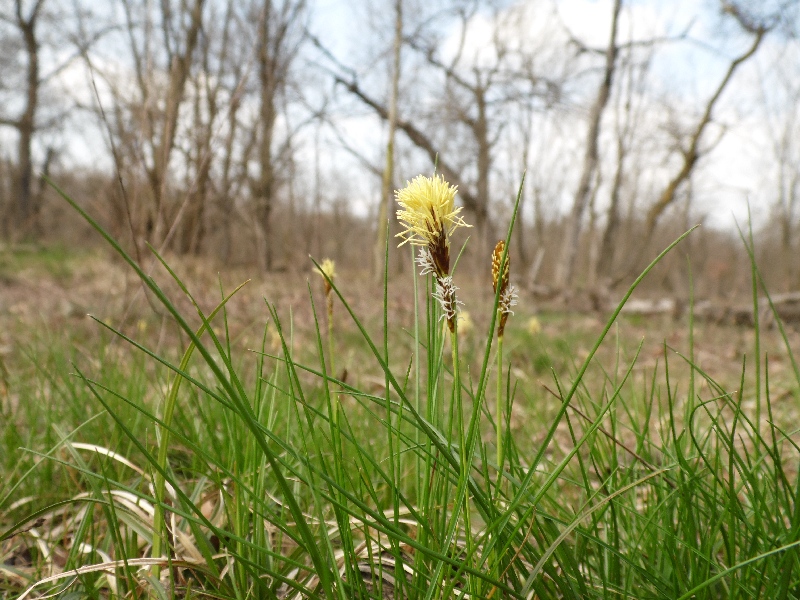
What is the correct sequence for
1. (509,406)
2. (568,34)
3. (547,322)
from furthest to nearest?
(568,34)
(547,322)
(509,406)

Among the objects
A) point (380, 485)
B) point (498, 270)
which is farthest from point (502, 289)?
point (380, 485)

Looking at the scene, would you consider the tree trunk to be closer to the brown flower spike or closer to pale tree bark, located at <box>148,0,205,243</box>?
pale tree bark, located at <box>148,0,205,243</box>

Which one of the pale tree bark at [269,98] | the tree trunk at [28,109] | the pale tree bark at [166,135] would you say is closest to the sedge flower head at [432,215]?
the pale tree bark at [166,135]

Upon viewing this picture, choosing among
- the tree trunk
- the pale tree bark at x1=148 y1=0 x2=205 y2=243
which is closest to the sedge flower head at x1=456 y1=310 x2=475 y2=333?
the pale tree bark at x1=148 y1=0 x2=205 y2=243

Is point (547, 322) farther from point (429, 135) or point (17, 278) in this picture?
point (17, 278)

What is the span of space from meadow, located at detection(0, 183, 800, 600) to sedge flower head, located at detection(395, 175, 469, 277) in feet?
0.14

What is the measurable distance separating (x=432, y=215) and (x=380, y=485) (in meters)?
1.02

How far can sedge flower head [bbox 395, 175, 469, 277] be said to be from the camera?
1.80 ft

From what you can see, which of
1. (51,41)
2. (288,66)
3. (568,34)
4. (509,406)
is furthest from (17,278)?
(51,41)

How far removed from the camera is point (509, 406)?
73 cm

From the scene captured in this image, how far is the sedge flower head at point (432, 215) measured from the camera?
1.80 ft

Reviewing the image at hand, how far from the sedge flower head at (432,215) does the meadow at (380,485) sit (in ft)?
0.14

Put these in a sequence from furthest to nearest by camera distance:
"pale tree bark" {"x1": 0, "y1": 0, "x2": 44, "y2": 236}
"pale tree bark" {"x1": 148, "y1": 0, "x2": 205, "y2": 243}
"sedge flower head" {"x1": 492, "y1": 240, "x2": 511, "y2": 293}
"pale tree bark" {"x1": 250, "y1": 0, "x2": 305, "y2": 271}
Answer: "pale tree bark" {"x1": 0, "y1": 0, "x2": 44, "y2": 236} → "pale tree bark" {"x1": 250, "y1": 0, "x2": 305, "y2": 271} → "pale tree bark" {"x1": 148, "y1": 0, "x2": 205, "y2": 243} → "sedge flower head" {"x1": 492, "y1": 240, "x2": 511, "y2": 293}

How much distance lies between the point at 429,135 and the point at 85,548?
42.2ft
